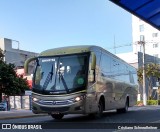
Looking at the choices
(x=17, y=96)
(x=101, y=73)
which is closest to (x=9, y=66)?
(x=17, y=96)

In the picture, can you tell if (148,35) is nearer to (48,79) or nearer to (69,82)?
(48,79)

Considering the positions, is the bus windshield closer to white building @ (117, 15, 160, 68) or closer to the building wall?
white building @ (117, 15, 160, 68)

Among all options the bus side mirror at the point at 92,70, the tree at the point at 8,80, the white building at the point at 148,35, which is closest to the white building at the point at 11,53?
the tree at the point at 8,80

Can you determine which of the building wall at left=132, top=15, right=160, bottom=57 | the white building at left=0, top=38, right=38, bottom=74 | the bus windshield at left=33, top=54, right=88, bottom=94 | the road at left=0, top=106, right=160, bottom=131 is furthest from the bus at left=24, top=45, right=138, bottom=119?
the building wall at left=132, top=15, right=160, bottom=57

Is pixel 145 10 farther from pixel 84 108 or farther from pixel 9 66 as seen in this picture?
pixel 9 66

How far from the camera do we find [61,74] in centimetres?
1593

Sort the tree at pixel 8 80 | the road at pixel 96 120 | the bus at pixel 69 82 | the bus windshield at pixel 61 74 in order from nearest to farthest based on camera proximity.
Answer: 1. the bus at pixel 69 82
2. the bus windshield at pixel 61 74
3. the road at pixel 96 120
4. the tree at pixel 8 80

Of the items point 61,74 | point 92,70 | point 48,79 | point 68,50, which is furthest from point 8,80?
point 92,70

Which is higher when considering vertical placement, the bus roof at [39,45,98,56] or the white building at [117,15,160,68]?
the white building at [117,15,160,68]

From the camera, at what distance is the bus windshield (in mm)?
15625

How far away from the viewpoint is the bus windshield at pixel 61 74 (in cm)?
1562

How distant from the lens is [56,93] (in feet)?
50.9

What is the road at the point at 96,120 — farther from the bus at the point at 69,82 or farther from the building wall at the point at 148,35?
the building wall at the point at 148,35

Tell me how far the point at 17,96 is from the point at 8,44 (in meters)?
35.9
